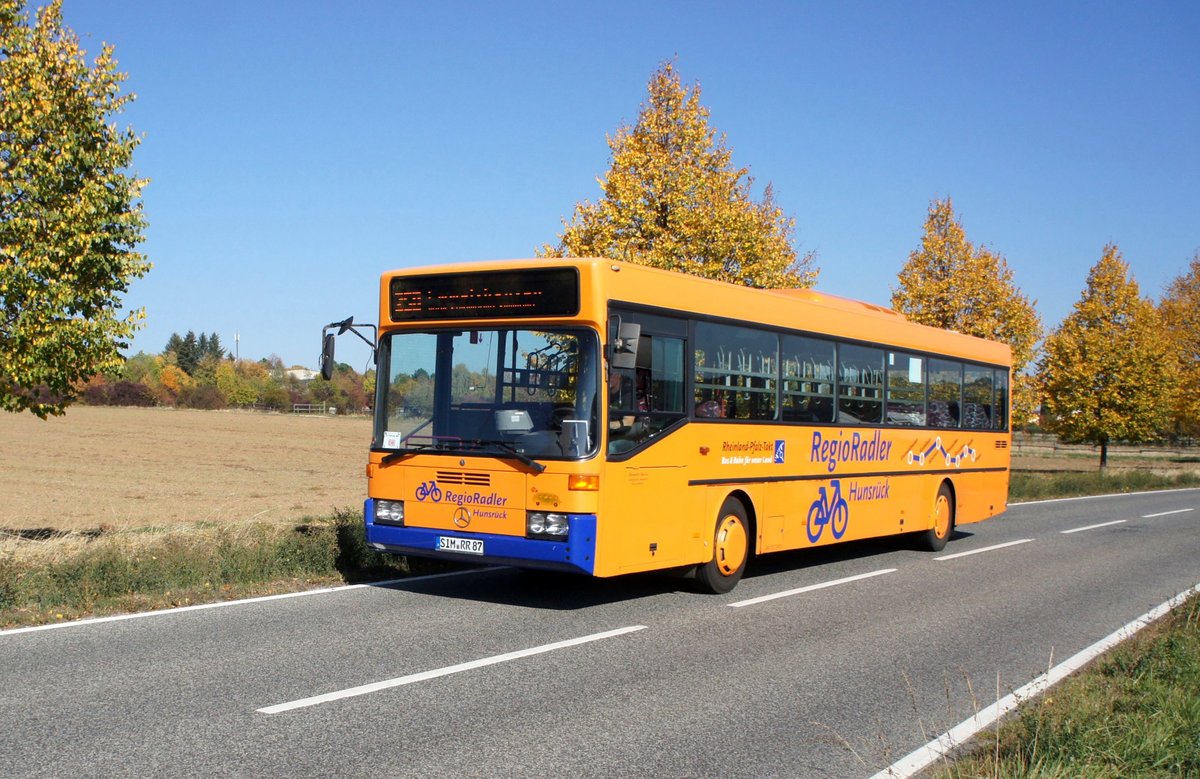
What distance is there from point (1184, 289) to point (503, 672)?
7196 centimetres

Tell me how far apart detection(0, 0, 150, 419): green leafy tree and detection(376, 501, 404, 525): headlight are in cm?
543

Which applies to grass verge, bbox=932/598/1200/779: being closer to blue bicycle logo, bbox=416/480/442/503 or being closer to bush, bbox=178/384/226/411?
blue bicycle logo, bbox=416/480/442/503

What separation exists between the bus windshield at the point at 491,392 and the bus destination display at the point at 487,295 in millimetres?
180

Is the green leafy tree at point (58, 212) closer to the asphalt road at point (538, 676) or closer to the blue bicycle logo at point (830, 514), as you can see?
the asphalt road at point (538, 676)

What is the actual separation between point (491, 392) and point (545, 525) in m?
1.35

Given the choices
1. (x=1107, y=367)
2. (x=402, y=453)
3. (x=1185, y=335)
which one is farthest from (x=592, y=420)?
(x=1185, y=335)

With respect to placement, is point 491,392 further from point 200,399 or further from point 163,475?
point 200,399

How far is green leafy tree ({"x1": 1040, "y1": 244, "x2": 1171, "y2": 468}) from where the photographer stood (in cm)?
4719

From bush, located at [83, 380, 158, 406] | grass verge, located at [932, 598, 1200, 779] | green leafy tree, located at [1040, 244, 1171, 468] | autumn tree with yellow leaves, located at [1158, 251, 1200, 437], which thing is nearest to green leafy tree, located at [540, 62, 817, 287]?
grass verge, located at [932, 598, 1200, 779]

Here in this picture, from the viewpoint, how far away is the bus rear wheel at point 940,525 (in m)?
16.5

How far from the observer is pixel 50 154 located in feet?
44.1

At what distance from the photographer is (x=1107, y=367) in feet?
156

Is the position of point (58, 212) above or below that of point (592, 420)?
above

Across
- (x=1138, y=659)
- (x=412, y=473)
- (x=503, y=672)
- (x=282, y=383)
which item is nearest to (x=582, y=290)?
(x=412, y=473)
